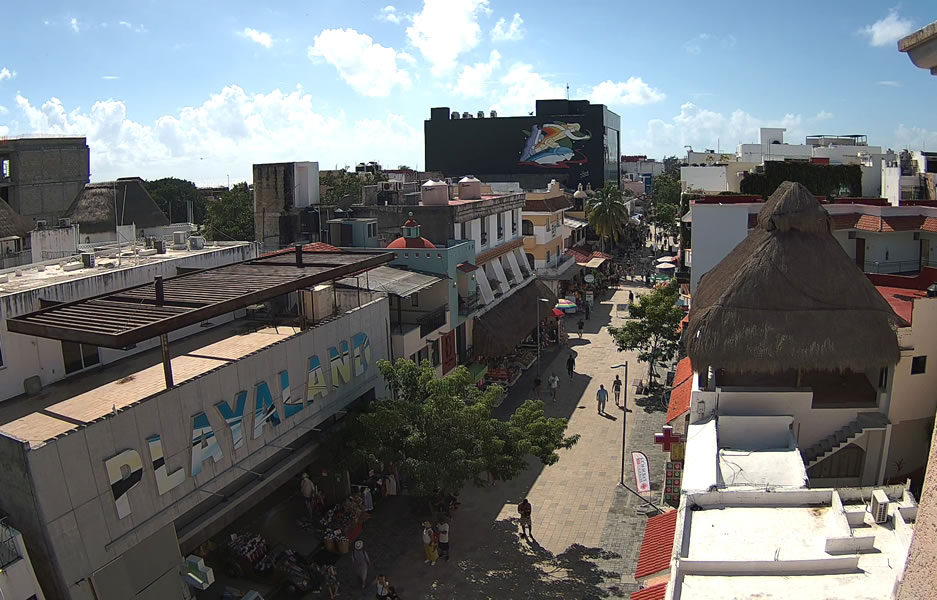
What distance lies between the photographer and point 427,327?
2738cm

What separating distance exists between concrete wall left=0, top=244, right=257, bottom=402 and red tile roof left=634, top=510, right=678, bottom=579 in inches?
511

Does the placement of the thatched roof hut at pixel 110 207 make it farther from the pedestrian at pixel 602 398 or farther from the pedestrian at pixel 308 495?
the pedestrian at pixel 602 398

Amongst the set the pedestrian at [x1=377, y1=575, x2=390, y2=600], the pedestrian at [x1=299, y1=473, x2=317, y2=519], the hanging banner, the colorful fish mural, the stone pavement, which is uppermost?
the colorful fish mural

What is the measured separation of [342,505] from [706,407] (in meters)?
9.91

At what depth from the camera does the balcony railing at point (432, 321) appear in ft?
88.8

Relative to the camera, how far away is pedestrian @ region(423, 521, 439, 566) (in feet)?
61.6

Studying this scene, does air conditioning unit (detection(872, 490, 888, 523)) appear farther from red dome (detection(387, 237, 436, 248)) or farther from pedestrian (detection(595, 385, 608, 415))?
red dome (detection(387, 237, 436, 248))

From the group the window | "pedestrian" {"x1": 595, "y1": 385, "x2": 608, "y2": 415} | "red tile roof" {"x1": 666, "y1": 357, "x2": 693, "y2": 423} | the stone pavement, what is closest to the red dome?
"pedestrian" {"x1": 595, "y1": 385, "x2": 608, "y2": 415}

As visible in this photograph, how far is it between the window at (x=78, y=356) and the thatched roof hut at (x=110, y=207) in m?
19.1

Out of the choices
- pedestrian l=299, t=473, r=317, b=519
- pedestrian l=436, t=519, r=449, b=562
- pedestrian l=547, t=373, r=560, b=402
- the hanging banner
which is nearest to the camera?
pedestrian l=436, t=519, r=449, b=562

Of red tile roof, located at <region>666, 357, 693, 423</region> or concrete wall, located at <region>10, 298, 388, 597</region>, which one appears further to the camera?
red tile roof, located at <region>666, 357, 693, 423</region>

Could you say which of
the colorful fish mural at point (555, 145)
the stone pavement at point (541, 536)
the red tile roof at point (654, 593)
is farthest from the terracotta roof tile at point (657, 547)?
the colorful fish mural at point (555, 145)

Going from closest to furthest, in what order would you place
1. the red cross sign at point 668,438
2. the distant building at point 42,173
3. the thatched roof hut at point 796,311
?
the thatched roof hut at point 796,311 < the red cross sign at point 668,438 < the distant building at point 42,173

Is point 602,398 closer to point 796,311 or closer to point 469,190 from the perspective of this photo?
point 796,311
